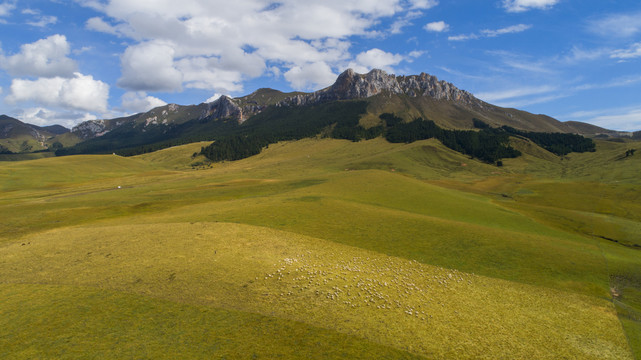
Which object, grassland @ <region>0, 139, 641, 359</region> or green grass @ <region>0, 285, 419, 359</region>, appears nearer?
green grass @ <region>0, 285, 419, 359</region>

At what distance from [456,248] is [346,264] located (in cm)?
1431

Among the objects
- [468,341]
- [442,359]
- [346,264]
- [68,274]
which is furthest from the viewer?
[346,264]

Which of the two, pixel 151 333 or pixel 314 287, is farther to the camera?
pixel 314 287

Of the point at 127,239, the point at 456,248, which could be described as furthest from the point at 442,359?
the point at 127,239

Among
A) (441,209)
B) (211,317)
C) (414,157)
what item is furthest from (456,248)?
(414,157)

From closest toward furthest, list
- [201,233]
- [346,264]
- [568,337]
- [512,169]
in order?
[568,337] < [346,264] < [201,233] < [512,169]

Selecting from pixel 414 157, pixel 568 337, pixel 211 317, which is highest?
pixel 414 157

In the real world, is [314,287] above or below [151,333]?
below

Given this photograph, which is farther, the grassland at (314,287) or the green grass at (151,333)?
the grassland at (314,287)

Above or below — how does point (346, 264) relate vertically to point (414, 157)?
below

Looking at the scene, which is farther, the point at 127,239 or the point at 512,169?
the point at 512,169

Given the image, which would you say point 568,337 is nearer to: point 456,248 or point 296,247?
point 456,248

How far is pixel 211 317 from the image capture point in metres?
15.4

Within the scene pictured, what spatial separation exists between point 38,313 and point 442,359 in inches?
892
